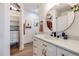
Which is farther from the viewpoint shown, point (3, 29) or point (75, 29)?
point (3, 29)

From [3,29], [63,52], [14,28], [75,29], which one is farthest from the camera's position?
[14,28]

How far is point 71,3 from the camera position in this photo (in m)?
1.93

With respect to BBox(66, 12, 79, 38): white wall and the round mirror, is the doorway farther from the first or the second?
BBox(66, 12, 79, 38): white wall

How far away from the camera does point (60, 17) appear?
2.28 metres

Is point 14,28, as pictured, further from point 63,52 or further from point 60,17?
point 63,52

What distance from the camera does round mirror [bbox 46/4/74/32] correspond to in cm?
199

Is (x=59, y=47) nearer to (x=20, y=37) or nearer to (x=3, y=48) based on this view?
(x=3, y=48)

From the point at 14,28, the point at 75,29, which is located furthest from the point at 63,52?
the point at 14,28

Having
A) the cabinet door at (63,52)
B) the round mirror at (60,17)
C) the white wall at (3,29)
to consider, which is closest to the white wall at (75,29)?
the round mirror at (60,17)

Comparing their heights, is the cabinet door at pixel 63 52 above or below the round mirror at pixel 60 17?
below

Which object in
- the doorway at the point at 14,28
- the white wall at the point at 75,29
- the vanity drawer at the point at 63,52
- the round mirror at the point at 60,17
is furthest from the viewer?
the doorway at the point at 14,28

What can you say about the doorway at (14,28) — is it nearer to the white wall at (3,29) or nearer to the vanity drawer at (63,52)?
the white wall at (3,29)

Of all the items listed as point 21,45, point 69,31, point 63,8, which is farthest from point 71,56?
point 21,45

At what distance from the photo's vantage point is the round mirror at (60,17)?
1.99 meters
